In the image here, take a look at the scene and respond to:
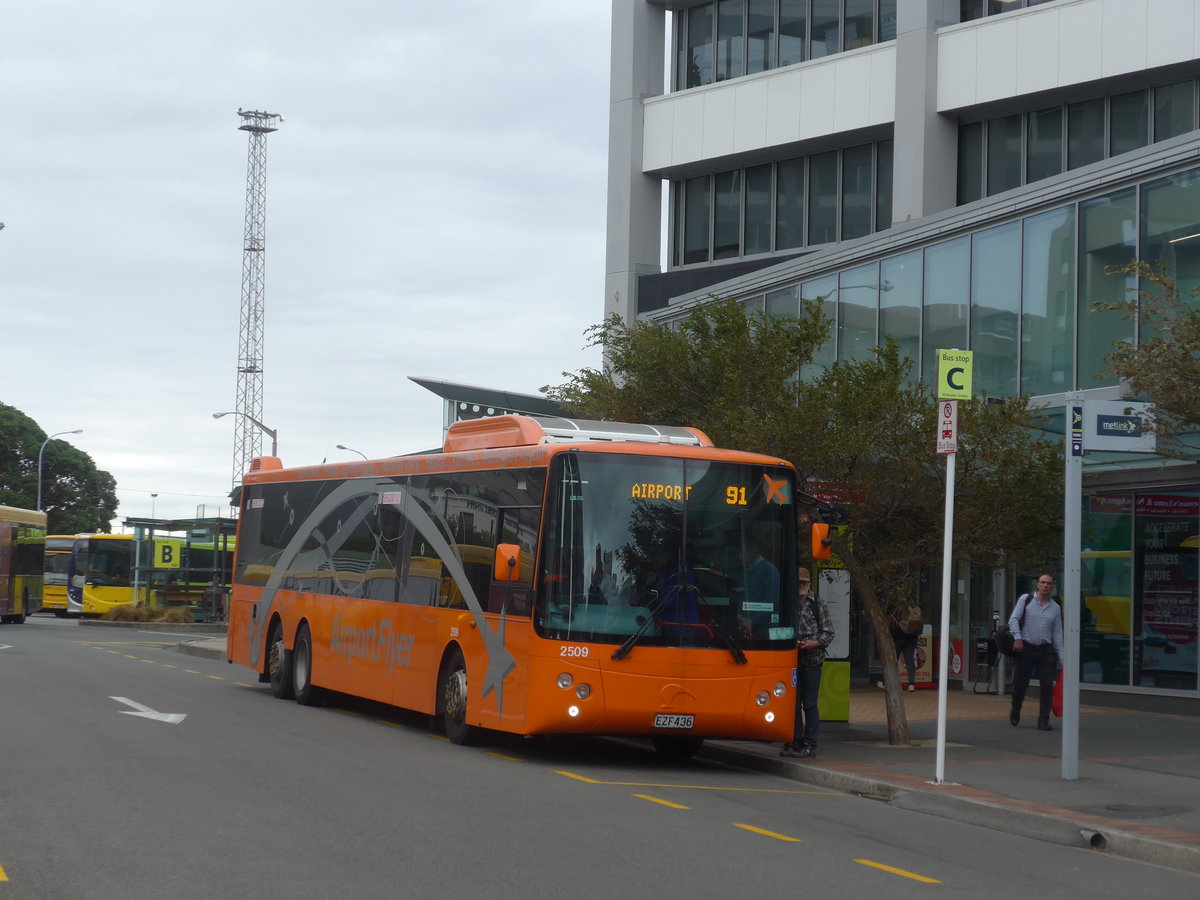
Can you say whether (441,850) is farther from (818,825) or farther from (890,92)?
(890,92)

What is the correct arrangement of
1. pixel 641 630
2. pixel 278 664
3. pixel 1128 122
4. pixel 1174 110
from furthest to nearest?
pixel 1128 122
pixel 1174 110
pixel 278 664
pixel 641 630

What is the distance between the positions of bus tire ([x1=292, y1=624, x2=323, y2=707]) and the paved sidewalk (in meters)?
5.95

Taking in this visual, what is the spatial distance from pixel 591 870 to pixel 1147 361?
689 centimetres

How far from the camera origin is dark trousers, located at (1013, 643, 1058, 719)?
1881 centimetres

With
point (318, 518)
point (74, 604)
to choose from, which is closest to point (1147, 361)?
point (318, 518)

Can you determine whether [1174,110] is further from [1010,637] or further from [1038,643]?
[1038,643]

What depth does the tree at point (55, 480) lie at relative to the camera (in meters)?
99.0

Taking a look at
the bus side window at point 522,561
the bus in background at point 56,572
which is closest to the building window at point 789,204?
the bus side window at point 522,561

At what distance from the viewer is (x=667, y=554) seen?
1386 centimetres

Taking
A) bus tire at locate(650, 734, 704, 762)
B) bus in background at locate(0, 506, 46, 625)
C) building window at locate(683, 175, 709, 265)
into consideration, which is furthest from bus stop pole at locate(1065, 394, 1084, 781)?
bus in background at locate(0, 506, 46, 625)

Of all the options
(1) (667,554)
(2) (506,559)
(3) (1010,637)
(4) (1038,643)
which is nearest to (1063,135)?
(3) (1010,637)

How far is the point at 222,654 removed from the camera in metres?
31.8

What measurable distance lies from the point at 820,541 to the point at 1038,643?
20.0 ft

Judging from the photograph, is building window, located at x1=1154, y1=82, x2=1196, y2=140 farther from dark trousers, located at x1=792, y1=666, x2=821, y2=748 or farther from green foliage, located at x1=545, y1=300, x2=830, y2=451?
dark trousers, located at x1=792, y1=666, x2=821, y2=748
